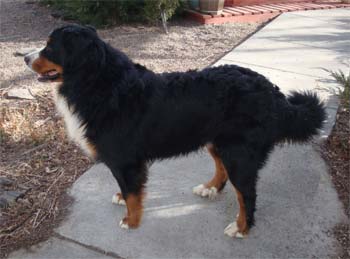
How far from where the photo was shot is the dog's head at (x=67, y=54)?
7.92 ft

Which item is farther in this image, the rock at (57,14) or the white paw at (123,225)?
the rock at (57,14)

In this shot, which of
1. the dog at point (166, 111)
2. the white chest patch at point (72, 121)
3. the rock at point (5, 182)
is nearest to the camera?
the dog at point (166, 111)

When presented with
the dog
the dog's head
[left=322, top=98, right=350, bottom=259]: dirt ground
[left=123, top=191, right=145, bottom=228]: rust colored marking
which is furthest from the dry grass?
[left=322, top=98, right=350, bottom=259]: dirt ground

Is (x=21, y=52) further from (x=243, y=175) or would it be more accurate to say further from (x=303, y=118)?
(x=303, y=118)

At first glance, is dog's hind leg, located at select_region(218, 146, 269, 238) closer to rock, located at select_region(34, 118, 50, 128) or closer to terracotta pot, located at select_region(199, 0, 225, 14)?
rock, located at select_region(34, 118, 50, 128)

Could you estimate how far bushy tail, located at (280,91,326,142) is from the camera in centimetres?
266

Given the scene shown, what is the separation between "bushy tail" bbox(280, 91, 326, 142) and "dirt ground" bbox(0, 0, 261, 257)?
173 cm

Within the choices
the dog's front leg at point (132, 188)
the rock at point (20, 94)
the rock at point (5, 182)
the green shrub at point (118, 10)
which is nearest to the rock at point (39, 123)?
the rock at point (20, 94)

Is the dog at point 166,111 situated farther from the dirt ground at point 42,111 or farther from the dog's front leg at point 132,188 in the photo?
the dirt ground at point 42,111

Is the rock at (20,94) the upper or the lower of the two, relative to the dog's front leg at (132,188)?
lower

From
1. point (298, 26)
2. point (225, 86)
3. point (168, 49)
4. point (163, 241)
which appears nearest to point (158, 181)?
point (163, 241)

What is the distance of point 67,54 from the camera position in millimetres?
2438

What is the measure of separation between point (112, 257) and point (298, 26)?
241 inches

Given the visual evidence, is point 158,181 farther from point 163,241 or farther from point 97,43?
point 97,43
